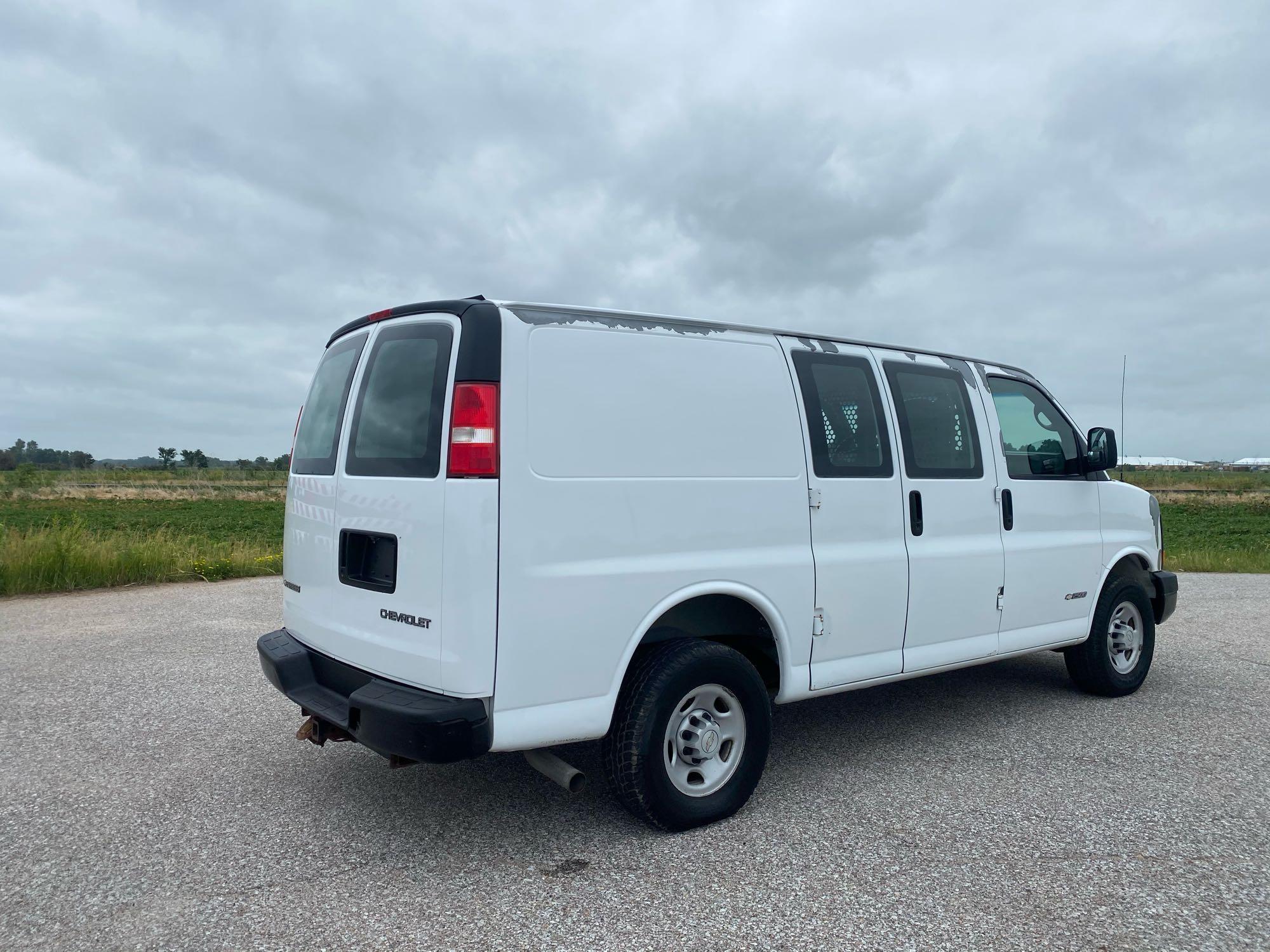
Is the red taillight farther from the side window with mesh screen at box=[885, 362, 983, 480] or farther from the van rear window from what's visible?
the side window with mesh screen at box=[885, 362, 983, 480]

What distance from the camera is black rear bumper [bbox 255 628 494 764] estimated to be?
10.0 ft

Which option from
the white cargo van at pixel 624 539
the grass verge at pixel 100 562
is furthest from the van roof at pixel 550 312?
the grass verge at pixel 100 562

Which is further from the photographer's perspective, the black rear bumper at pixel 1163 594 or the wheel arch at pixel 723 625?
the black rear bumper at pixel 1163 594

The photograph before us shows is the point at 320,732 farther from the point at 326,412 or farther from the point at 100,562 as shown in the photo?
the point at 100,562

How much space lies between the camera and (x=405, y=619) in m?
3.31

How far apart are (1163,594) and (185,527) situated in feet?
97.7

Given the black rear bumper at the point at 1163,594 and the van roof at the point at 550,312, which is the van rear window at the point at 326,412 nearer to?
the van roof at the point at 550,312

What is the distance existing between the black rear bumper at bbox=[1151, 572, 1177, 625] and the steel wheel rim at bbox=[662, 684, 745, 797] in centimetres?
392

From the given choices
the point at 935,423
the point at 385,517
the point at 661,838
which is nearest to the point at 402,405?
the point at 385,517

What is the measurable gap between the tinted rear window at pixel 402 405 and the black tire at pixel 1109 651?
15.1 feet

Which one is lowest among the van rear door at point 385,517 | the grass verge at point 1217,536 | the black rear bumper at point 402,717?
the grass verge at point 1217,536

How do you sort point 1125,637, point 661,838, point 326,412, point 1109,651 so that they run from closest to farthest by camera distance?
point 661,838 → point 326,412 → point 1109,651 → point 1125,637

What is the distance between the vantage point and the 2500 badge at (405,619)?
3217 mm

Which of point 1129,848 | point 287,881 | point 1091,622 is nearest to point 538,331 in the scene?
point 287,881
